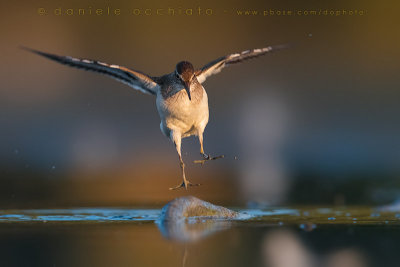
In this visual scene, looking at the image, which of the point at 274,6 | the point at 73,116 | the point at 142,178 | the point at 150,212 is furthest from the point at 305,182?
the point at 274,6

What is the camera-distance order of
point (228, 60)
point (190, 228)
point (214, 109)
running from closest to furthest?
point (190, 228) → point (228, 60) → point (214, 109)

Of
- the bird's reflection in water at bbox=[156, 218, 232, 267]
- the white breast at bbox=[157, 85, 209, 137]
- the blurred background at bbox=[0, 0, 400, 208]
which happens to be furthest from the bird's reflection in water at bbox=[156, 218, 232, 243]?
the blurred background at bbox=[0, 0, 400, 208]

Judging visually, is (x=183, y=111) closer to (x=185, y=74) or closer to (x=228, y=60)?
(x=185, y=74)

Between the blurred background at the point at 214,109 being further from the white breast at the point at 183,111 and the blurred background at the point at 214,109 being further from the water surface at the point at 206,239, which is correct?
the water surface at the point at 206,239

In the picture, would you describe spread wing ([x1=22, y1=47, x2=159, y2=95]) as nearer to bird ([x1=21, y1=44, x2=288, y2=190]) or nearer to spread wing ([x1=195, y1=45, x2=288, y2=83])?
bird ([x1=21, y1=44, x2=288, y2=190])

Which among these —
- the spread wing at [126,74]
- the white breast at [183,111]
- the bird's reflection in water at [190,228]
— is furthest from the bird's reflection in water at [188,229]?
the spread wing at [126,74]

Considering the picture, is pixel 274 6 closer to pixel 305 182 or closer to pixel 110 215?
pixel 305 182

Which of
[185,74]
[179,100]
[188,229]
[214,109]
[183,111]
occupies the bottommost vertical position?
[188,229]

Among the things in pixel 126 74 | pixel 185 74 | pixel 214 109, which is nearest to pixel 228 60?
pixel 185 74

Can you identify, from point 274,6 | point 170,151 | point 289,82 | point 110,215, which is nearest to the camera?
point 110,215
